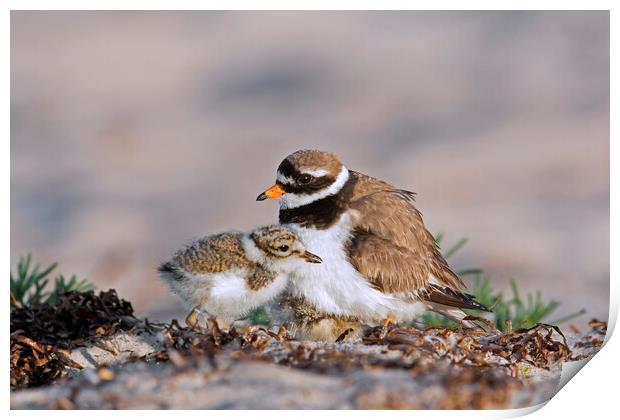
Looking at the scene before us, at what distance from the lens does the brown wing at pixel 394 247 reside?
200 inches

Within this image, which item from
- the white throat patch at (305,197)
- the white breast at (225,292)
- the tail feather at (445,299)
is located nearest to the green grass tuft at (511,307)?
the tail feather at (445,299)

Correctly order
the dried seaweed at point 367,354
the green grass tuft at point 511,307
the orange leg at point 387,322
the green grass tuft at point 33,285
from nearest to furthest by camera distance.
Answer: the dried seaweed at point 367,354
the orange leg at point 387,322
the green grass tuft at point 511,307
the green grass tuft at point 33,285

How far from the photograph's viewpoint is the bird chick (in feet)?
16.3

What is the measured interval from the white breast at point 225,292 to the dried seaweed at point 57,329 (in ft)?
2.17

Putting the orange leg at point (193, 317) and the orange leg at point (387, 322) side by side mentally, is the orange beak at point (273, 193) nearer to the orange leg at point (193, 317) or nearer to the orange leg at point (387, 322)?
the orange leg at point (193, 317)

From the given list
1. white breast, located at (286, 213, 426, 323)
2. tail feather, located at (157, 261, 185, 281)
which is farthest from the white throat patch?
tail feather, located at (157, 261, 185, 281)

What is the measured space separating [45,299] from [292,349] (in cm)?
272

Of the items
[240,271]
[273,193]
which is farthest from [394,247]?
[240,271]

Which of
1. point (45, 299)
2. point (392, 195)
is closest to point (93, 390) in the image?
point (392, 195)

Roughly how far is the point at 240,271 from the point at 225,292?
130 mm

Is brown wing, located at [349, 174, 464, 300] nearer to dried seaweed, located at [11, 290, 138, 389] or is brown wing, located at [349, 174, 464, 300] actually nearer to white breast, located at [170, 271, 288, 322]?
white breast, located at [170, 271, 288, 322]

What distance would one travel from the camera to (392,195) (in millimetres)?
5383

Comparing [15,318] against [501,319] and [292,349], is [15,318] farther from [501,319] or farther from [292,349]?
[501,319]

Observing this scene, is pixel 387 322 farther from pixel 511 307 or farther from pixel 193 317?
pixel 511 307
